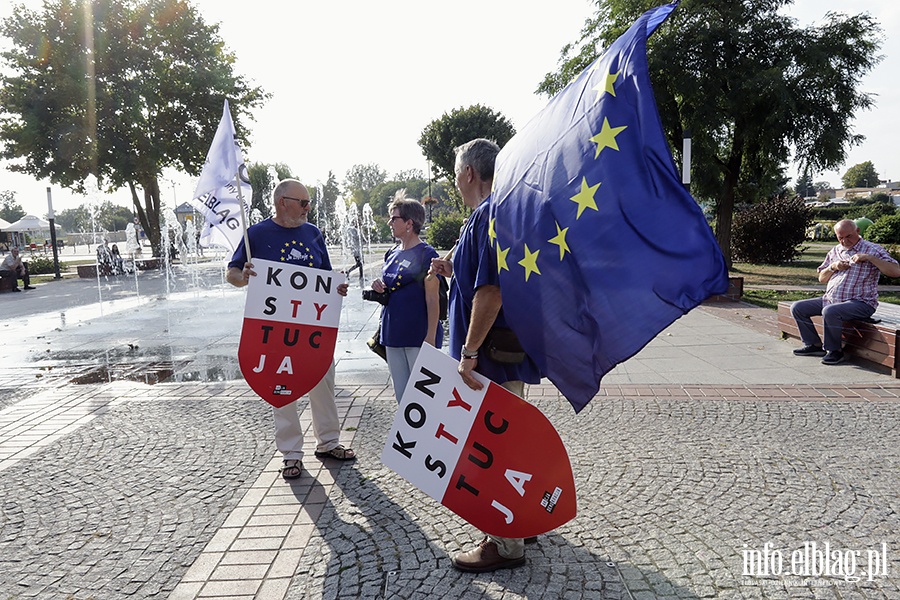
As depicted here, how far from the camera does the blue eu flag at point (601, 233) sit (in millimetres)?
2182

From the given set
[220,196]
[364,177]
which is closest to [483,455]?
[220,196]

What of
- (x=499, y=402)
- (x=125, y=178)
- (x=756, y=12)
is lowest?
(x=499, y=402)

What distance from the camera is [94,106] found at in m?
26.7

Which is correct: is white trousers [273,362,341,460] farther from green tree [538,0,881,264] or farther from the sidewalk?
green tree [538,0,881,264]

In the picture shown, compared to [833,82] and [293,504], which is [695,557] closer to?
[293,504]

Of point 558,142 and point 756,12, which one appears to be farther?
point 756,12

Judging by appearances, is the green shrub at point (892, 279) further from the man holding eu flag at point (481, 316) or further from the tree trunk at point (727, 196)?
the man holding eu flag at point (481, 316)

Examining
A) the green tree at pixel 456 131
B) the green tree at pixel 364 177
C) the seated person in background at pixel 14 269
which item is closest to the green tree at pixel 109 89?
the seated person in background at pixel 14 269

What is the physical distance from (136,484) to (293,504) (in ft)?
4.10

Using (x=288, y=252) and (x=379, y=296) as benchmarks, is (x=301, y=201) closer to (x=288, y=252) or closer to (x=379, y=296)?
(x=288, y=252)

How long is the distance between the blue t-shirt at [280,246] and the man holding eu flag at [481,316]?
1.60 meters

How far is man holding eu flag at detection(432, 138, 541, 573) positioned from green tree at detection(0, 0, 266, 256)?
93.8ft

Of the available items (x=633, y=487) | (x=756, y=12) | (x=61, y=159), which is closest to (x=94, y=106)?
(x=61, y=159)

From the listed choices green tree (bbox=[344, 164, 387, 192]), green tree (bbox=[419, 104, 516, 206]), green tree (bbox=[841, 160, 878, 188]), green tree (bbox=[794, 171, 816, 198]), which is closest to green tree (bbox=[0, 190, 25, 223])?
green tree (bbox=[344, 164, 387, 192])
